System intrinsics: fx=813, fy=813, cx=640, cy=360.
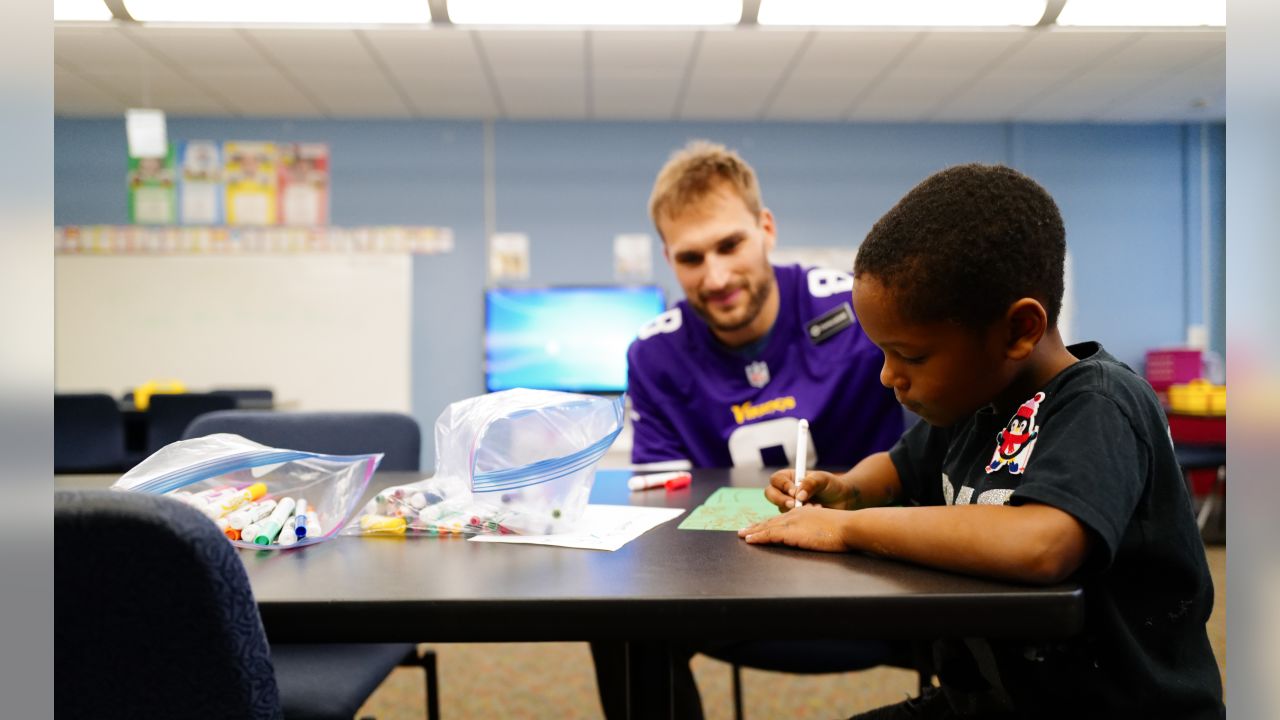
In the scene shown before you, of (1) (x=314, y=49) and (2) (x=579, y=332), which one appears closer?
(1) (x=314, y=49)

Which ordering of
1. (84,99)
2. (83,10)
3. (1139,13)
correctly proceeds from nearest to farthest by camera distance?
(83,10)
(1139,13)
(84,99)

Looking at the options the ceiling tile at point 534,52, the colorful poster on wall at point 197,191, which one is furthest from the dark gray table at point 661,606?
the colorful poster on wall at point 197,191

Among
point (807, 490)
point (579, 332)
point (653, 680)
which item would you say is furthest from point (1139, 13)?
point (579, 332)

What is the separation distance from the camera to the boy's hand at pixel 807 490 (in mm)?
852

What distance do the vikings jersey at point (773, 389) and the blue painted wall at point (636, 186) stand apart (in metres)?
3.17

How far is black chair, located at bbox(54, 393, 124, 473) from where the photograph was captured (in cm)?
344

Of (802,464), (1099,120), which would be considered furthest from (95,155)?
(1099,120)

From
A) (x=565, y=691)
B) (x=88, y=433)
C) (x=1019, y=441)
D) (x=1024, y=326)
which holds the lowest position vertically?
(x=565, y=691)

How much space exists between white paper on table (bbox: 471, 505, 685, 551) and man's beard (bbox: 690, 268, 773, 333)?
25.9 inches

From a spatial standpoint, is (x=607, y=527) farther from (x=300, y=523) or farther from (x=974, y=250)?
(x=974, y=250)

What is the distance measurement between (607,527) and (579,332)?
3.85 meters

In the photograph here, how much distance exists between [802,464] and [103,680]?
66cm

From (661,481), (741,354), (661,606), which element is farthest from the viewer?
(741,354)

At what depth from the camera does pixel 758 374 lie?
154 cm
